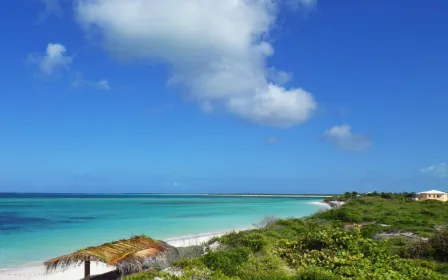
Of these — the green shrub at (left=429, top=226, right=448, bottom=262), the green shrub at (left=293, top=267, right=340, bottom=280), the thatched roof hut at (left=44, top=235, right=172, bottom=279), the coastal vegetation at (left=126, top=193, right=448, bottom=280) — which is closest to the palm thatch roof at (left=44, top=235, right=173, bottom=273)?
the thatched roof hut at (left=44, top=235, right=172, bottom=279)

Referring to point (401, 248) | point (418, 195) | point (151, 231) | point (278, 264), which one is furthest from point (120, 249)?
point (418, 195)

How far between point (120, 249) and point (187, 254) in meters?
2.83

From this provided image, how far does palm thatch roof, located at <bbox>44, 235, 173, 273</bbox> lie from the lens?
460 inches

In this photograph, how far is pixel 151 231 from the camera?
33.8 meters

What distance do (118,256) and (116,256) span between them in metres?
0.06

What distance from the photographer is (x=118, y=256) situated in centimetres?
1200

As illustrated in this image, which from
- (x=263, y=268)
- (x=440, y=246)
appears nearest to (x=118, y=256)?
(x=263, y=268)

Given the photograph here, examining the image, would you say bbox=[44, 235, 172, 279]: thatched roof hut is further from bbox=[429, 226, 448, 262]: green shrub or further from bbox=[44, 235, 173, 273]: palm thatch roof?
bbox=[429, 226, 448, 262]: green shrub

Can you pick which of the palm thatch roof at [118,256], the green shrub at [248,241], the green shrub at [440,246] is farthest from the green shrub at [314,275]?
the green shrub at [440,246]

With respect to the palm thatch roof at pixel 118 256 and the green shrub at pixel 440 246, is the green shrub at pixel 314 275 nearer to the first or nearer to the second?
the palm thatch roof at pixel 118 256

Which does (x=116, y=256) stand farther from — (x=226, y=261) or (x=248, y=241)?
(x=248, y=241)

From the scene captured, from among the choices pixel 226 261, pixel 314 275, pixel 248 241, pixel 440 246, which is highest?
pixel 248 241

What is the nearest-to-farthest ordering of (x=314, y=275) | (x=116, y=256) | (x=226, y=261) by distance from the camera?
(x=314, y=275) → (x=226, y=261) → (x=116, y=256)

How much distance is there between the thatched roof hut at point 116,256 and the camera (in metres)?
11.7
